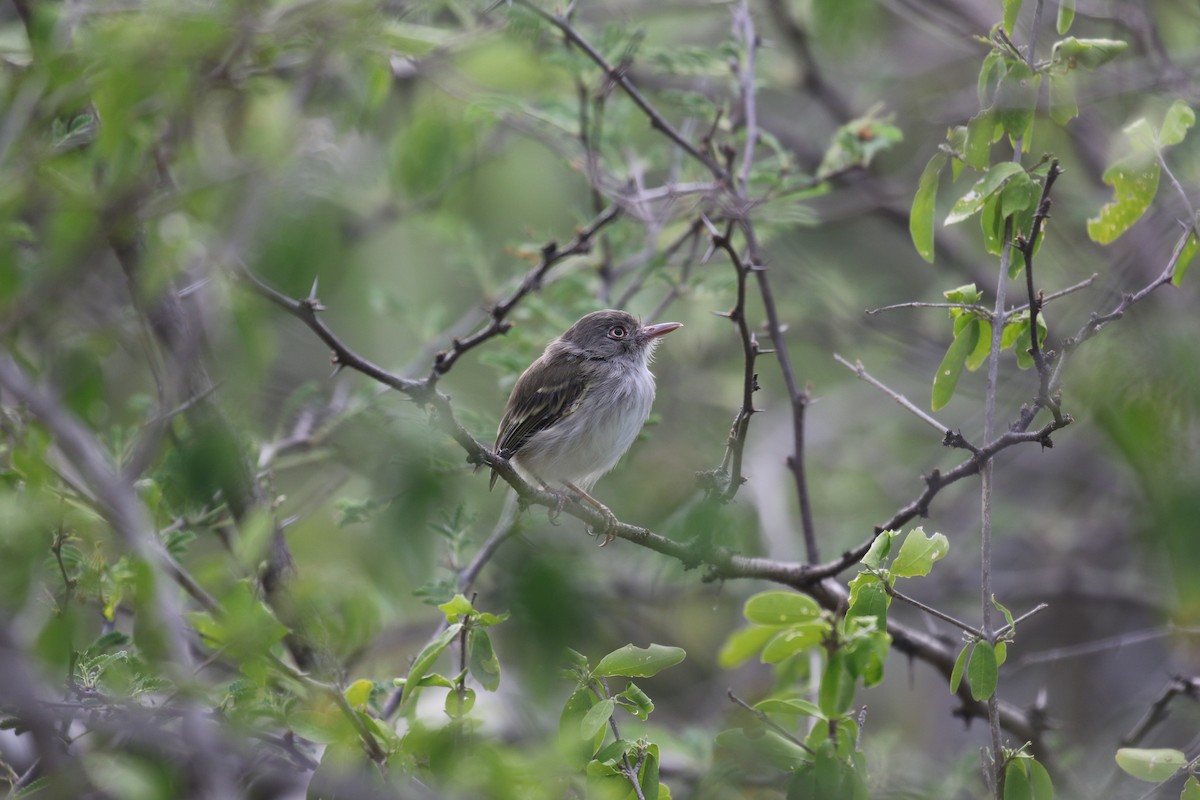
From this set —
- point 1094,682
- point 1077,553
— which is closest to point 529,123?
point 1077,553

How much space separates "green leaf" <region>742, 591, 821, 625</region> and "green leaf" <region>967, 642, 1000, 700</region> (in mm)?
393

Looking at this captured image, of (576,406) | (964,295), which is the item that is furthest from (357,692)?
(576,406)

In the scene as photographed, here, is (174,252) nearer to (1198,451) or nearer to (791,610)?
(791,610)

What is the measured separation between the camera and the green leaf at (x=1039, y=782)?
2785 millimetres

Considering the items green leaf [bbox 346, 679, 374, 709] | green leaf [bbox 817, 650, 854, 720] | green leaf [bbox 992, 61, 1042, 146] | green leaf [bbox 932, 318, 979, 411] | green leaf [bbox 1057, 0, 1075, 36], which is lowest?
green leaf [bbox 346, 679, 374, 709]

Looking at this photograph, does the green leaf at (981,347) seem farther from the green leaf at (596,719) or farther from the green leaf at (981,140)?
the green leaf at (596,719)

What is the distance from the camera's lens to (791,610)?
2713 mm

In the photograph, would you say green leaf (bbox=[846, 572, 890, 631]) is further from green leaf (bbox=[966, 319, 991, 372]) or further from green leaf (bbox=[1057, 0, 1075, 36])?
green leaf (bbox=[1057, 0, 1075, 36])

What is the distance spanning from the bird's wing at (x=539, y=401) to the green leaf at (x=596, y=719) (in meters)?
2.42

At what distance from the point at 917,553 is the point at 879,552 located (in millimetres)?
93

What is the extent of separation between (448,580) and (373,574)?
116 centimetres

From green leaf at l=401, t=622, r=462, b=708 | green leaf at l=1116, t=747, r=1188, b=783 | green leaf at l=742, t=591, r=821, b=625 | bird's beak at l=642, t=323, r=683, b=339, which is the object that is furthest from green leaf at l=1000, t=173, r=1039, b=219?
bird's beak at l=642, t=323, r=683, b=339

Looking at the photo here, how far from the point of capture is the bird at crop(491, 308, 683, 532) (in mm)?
4988

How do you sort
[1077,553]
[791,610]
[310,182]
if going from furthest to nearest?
[1077,553]
[310,182]
[791,610]
